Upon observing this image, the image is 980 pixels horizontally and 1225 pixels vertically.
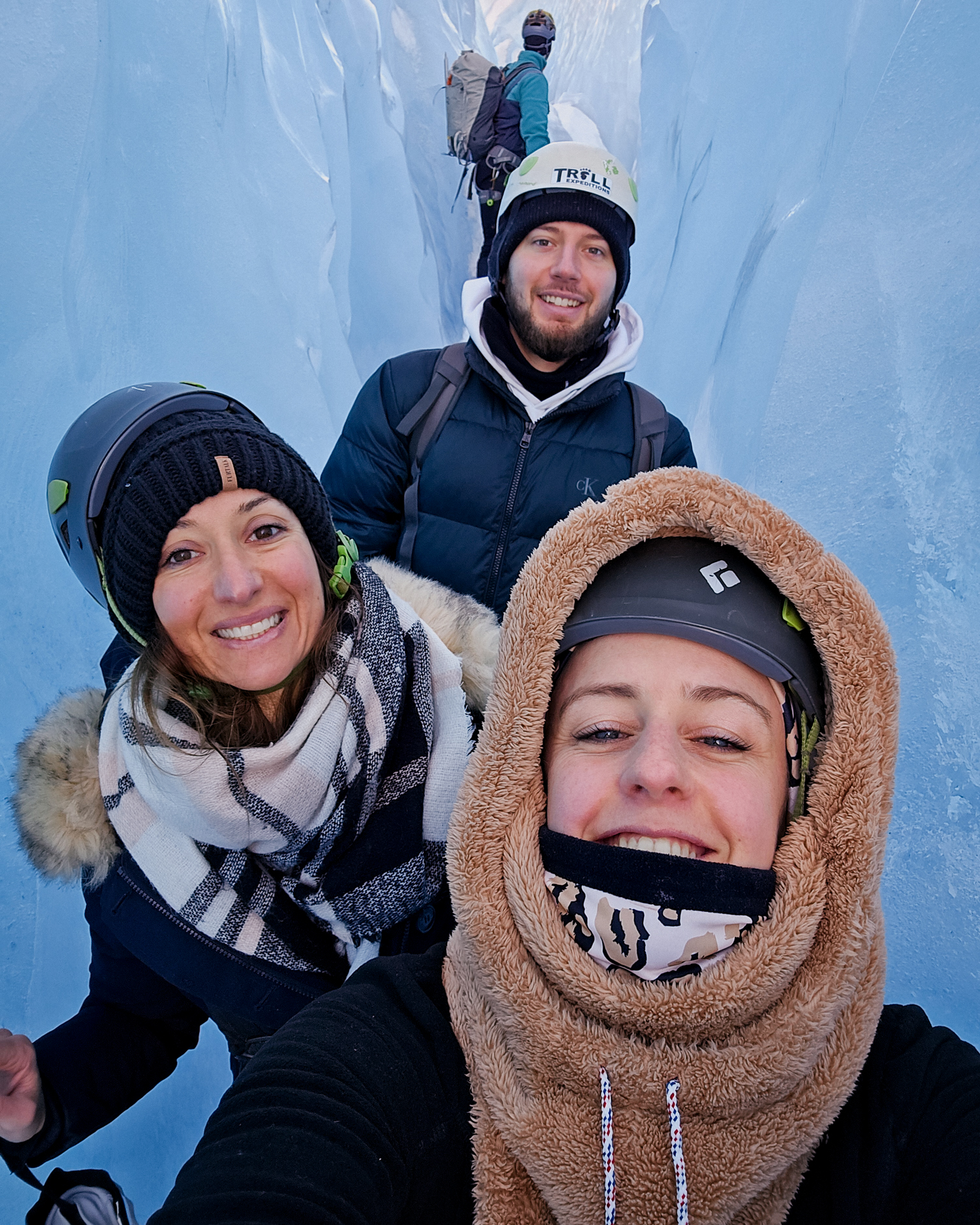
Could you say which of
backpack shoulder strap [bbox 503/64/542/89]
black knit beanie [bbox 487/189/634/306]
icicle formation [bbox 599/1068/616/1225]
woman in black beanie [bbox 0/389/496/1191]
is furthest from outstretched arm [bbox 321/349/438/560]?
backpack shoulder strap [bbox 503/64/542/89]

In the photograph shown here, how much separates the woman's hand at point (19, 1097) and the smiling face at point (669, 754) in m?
1.08

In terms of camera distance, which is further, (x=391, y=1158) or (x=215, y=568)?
(x=215, y=568)

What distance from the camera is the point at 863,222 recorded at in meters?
2.29

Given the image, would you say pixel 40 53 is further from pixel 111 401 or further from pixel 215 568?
pixel 215 568

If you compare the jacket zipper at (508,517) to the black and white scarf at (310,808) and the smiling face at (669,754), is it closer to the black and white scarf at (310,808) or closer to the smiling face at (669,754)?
the black and white scarf at (310,808)

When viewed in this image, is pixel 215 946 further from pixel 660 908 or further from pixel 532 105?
pixel 532 105

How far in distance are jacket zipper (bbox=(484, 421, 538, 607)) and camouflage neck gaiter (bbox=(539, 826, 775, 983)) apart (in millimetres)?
1273

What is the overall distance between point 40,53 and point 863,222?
269 centimetres

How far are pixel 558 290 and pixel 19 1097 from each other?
2.28 meters

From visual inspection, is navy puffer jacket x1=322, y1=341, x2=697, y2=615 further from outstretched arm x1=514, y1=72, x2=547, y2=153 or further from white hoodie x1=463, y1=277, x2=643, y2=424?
outstretched arm x1=514, y1=72, x2=547, y2=153

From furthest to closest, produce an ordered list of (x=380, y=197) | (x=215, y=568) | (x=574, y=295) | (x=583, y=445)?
(x=380, y=197) → (x=574, y=295) → (x=583, y=445) → (x=215, y=568)

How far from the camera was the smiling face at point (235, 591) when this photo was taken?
1169 millimetres

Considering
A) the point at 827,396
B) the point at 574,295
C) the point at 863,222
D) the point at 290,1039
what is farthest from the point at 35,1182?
the point at 863,222

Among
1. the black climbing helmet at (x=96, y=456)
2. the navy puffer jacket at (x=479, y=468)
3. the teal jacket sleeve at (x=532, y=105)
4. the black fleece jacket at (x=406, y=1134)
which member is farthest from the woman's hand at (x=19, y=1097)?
the teal jacket sleeve at (x=532, y=105)
